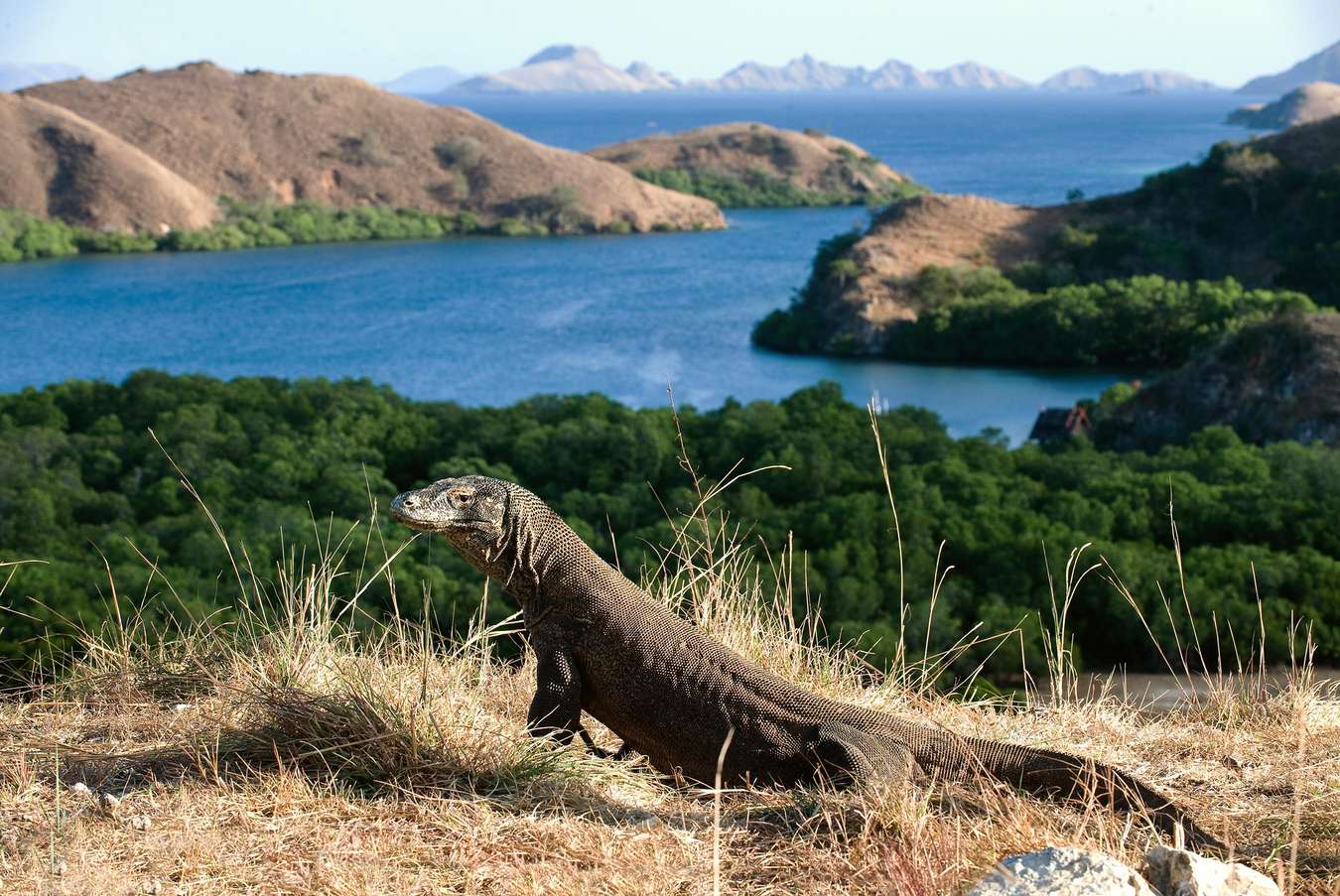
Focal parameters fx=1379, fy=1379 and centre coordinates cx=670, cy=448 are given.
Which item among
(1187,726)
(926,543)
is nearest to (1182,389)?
(926,543)

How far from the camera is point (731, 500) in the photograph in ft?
83.7

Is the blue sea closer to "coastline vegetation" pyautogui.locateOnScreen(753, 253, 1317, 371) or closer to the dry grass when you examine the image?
"coastline vegetation" pyautogui.locateOnScreen(753, 253, 1317, 371)

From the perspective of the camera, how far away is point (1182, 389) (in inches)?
1444

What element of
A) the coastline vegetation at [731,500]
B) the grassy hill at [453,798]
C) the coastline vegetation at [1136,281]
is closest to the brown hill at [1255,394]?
the coastline vegetation at [731,500]

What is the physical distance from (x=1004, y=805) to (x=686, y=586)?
2.20 m

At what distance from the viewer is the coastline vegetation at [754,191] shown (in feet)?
386

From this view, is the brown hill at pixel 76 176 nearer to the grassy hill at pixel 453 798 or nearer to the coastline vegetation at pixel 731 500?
the coastline vegetation at pixel 731 500

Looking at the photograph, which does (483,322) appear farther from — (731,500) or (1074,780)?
(1074,780)

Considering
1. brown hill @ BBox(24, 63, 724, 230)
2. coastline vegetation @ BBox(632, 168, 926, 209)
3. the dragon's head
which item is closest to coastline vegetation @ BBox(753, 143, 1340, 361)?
brown hill @ BBox(24, 63, 724, 230)

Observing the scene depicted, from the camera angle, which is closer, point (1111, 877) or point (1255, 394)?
point (1111, 877)

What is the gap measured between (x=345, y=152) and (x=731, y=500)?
85.6m

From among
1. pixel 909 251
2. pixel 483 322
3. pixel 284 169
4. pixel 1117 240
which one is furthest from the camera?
pixel 284 169

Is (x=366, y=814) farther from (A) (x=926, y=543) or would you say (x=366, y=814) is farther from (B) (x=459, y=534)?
(A) (x=926, y=543)

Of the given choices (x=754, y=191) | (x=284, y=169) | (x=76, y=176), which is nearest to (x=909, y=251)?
(x=76, y=176)
